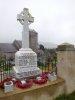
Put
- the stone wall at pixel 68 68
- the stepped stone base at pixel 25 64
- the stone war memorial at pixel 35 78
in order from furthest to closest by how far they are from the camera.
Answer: the stepped stone base at pixel 25 64, the stone wall at pixel 68 68, the stone war memorial at pixel 35 78

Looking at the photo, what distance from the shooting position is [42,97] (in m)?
5.02

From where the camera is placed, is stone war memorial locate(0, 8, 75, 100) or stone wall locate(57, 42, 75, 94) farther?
stone wall locate(57, 42, 75, 94)

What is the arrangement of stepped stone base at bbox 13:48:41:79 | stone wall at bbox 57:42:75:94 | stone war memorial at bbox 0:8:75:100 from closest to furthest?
stone war memorial at bbox 0:8:75:100
stone wall at bbox 57:42:75:94
stepped stone base at bbox 13:48:41:79

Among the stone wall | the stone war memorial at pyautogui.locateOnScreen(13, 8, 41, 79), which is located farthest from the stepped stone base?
the stone wall

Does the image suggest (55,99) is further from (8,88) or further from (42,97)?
(8,88)

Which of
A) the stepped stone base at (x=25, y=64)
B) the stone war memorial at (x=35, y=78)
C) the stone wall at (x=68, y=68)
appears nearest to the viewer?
the stone war memorial at (x=35, y=78)

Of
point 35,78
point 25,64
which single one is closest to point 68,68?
point 35,78

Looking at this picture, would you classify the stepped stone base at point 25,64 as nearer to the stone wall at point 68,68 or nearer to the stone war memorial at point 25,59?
the stone war memorial at point 25,59

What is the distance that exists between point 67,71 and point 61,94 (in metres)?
1.03

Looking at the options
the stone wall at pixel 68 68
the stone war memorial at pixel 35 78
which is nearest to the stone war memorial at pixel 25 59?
the stone war memorial at pixel 35 78

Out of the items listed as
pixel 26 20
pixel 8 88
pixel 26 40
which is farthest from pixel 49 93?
pixel 26 20

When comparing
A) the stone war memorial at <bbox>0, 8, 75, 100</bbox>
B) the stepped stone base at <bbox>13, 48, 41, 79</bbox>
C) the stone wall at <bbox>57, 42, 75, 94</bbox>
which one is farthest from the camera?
the stepped stone base at <bbox>13, 48, 41, 79</bbox>

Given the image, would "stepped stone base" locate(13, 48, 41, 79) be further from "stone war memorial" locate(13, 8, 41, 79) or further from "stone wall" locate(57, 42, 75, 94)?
"stone wall" locate(57, 42, 75, 94)

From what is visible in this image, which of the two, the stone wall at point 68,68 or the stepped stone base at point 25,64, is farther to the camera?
the stepped stone base at point 25,64
